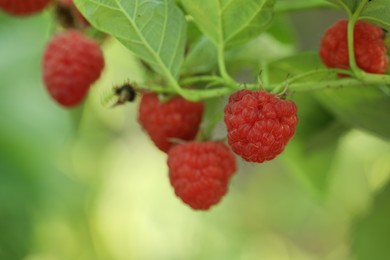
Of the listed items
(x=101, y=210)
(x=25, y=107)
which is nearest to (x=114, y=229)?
(x=101, y=210)

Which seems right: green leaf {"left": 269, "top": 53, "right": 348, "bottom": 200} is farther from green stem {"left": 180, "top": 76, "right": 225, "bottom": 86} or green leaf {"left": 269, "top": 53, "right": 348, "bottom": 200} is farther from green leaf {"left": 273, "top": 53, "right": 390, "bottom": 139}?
green stem {"left": 180, "top": 76, "right": 225, "bottom": 86}

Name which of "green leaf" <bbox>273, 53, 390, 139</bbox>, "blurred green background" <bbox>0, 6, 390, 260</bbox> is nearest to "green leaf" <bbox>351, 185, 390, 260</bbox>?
"blurred green background" <bbox>0, 6, 390, 260</bbox>

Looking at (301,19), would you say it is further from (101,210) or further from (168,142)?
(168,142)

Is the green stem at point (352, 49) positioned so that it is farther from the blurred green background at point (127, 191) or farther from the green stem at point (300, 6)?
the blurred green background at point (127, 191)

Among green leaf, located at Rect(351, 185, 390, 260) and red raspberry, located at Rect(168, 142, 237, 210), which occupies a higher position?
red raspberry, located at Rect(168, 142, 237, 210)

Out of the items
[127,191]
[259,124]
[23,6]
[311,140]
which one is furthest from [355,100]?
[127,191]

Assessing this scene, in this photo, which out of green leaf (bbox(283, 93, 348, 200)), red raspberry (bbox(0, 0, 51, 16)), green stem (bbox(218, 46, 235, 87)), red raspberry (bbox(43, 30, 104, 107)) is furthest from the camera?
green leaf (bbox(283, 93, 348, 200))

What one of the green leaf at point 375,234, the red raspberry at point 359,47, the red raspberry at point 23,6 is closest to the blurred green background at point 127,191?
the green leaf at point 375,234
